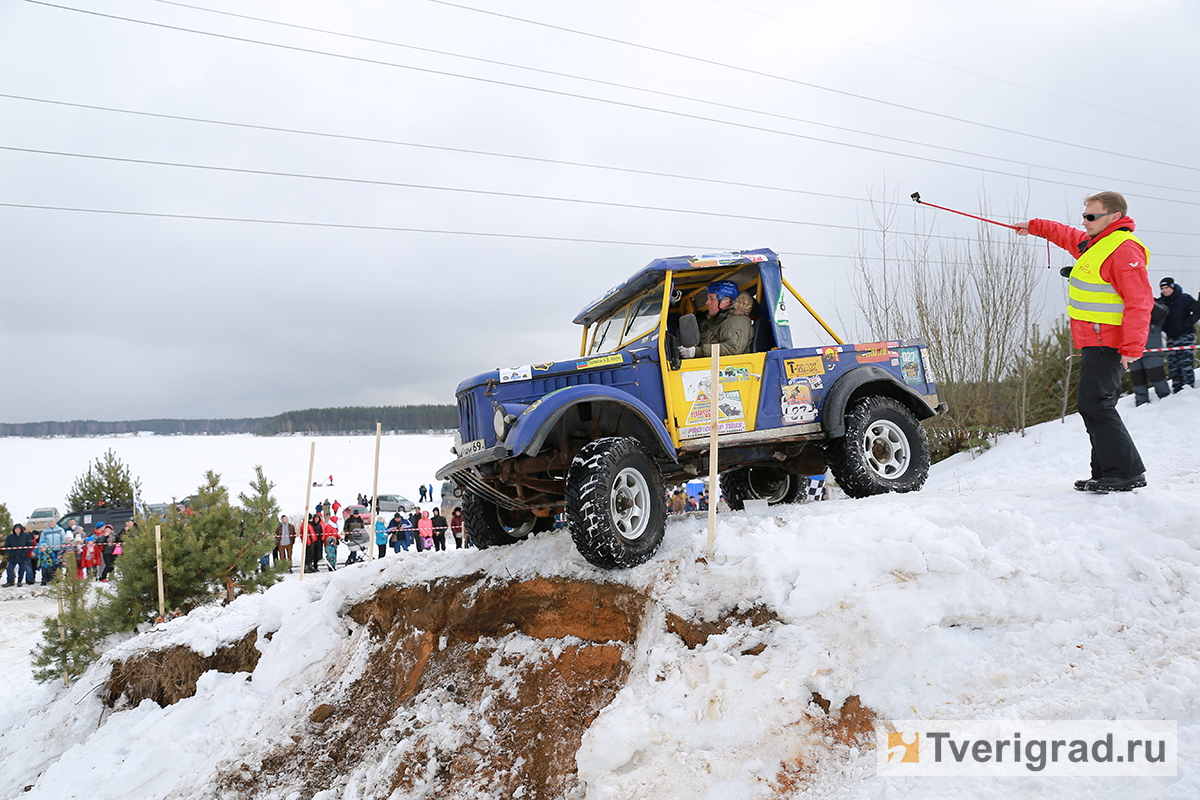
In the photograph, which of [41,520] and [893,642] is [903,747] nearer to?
[893,642]

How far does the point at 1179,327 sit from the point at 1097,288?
355 inches

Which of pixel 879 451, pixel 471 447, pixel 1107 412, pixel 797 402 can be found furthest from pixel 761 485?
pixel 471 447

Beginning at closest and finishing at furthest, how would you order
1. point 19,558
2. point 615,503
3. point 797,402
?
point 615,503 → point 797,402 → point 19,558

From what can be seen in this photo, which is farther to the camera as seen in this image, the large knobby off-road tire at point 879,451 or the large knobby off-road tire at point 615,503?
the large knobby off-road tire at point 879,451

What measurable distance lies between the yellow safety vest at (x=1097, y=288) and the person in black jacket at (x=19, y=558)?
23953 millimetres

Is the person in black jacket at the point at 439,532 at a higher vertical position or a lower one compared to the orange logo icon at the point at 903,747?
lower

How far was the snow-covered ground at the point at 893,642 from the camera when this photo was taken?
3.24 meters

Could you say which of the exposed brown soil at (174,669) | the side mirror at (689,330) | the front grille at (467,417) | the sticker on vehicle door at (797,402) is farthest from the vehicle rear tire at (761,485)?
the exposed brown soil at (174,669)

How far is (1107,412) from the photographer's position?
4730mm

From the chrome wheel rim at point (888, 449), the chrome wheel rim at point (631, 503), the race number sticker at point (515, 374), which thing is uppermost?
the race number sticker at point (515, 374)

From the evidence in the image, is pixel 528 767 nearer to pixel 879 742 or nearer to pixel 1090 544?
pixel 879 742

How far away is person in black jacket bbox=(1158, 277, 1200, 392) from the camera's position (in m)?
11.1

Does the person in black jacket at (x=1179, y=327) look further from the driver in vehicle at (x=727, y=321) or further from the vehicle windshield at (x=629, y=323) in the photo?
the vehicle windshield at (x=629, y=323)

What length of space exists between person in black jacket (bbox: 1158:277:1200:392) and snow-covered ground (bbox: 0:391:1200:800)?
8.44m
